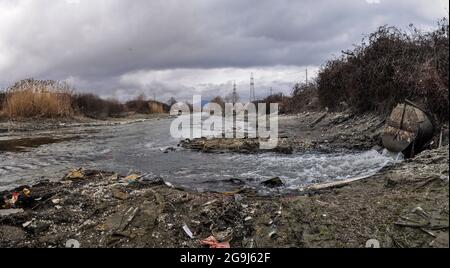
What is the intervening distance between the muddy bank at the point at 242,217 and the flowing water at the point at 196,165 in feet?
5.38

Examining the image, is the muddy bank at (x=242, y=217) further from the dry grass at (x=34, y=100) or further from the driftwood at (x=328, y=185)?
the dry grass at (x=34, y=100)

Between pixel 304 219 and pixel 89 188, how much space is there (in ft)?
12.3

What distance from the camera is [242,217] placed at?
5379mm

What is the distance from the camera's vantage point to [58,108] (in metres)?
29.6

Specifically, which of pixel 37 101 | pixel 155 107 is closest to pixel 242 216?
pixel 37 101

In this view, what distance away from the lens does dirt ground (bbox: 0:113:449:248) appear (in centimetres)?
471

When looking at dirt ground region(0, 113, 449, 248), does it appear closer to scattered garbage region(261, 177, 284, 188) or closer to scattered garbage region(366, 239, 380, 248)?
scattered garbage region(366, 239, 380, 248)

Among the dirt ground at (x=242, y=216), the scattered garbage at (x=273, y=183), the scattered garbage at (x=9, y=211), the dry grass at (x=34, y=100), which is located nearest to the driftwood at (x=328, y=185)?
the dirt ground at (x=242, y=216)

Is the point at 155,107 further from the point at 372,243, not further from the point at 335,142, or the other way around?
the point at 372,243

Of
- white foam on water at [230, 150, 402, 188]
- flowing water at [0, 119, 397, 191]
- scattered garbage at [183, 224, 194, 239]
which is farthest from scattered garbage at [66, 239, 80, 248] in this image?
white foam on water at [230, 150, 402, 188]

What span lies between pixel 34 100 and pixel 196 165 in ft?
72.7

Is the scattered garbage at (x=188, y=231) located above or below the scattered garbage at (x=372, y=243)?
below

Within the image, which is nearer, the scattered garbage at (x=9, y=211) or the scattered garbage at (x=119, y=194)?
the scattered garbage at (x=9, y=211)

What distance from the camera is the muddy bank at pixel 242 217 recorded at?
4.71 meters
